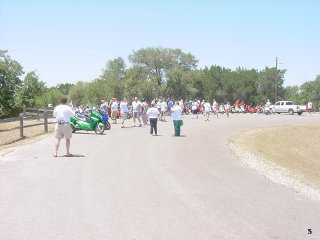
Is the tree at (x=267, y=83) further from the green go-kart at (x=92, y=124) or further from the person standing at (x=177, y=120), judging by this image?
the green go-kart at (x=92, y=124)

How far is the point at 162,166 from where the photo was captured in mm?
13031

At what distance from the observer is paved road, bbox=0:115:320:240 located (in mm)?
6684

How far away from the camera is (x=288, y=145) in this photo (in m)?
28.3

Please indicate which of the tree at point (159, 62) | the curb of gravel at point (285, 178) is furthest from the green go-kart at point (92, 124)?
the tree at point (159, 62)

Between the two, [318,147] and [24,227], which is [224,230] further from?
[318,147]

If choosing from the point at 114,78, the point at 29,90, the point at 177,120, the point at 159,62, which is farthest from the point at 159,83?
the point at 177,120

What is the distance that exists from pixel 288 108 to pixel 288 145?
1300 inches

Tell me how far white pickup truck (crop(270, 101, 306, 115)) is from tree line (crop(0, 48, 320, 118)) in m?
17.1

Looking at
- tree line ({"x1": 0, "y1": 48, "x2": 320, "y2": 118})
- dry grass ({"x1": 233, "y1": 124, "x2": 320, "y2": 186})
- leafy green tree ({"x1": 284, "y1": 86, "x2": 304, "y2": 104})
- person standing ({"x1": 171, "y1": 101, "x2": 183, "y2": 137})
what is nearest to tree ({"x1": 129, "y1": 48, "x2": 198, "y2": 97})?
tree line ({"x1": 0, "y1": 48, "x2": 320, "y2": 118})

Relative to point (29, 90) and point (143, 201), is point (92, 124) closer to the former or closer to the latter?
point (143, 201)

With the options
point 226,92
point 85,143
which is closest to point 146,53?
point 226,92

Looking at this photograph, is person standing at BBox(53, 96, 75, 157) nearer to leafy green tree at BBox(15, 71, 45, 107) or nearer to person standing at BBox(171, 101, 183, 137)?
person standing at BBox(171, 101, 183, 137)

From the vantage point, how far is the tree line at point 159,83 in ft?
215

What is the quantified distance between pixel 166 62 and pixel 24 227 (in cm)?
8981
